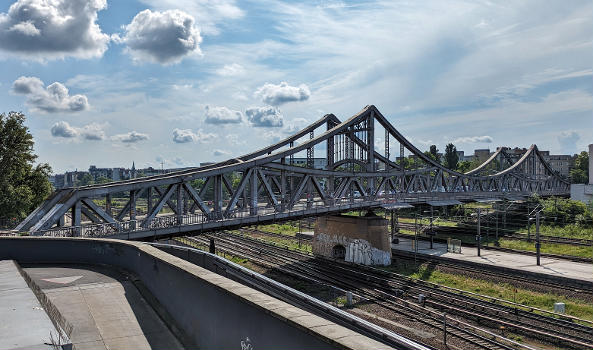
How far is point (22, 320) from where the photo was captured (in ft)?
21.1

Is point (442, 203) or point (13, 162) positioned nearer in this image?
point (13, 162)

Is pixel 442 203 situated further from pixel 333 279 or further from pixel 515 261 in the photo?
pixel 333 279

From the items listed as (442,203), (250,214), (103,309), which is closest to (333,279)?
(250,214)

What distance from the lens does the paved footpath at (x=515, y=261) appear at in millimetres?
36062

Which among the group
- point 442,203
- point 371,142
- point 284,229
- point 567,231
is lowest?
point 284,229

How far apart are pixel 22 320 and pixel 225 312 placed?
302 centimetres

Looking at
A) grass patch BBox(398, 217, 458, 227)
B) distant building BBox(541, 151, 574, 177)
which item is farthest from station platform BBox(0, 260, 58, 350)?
distant building BBox(541, 151, 574, 177)

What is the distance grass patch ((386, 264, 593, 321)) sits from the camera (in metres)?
27.8

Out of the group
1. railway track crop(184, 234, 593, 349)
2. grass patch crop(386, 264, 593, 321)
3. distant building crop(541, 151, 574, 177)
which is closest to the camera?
railway track crop(184, 234, 593, 349)

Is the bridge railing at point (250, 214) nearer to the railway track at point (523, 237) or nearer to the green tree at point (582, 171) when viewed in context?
the railway track at point (523, 237)

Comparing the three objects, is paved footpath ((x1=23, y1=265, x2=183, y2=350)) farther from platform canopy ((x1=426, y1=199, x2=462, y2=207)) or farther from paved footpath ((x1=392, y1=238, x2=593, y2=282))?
platform canopy ((x1=426, y1=199, x2=462, y2=207))

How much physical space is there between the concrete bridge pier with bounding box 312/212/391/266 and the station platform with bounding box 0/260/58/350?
36342mm

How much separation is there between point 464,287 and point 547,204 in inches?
1736

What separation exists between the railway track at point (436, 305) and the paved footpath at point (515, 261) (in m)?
10.7
